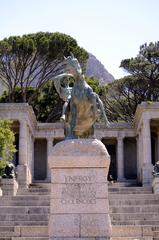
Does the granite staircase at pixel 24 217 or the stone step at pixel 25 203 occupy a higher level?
the stone step at pixel 25 203

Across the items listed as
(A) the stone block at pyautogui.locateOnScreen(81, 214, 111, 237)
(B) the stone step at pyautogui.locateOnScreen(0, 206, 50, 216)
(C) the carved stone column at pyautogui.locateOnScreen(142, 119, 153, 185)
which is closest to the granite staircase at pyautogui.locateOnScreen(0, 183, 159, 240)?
(B) the stone step at pyautogui.locateOnScreen(0, 206, 50, 216)

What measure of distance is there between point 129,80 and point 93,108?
3932 centimetres

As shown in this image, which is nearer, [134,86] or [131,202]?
[131,202]

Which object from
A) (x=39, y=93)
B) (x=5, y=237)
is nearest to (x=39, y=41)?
(x=39, y=93)

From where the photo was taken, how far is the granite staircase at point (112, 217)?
1725 centimetres

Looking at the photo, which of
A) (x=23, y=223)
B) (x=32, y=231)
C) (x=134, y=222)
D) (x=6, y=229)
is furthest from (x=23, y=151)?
(x=32, y=231)

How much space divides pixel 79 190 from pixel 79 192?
0.05 metres

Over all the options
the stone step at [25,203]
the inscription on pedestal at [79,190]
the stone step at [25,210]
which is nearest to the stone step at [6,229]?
the stone step at [25,210]

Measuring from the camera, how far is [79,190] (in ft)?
46.0

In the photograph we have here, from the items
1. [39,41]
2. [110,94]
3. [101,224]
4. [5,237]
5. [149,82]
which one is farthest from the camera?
[110,94]

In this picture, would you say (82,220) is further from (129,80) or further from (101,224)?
(129,80)

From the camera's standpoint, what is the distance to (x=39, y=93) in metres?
55.0

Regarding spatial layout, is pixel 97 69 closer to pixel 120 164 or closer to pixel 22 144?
Result: pixel 120 164

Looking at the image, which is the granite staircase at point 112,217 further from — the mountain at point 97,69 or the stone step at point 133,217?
the mountain at point 97,69
